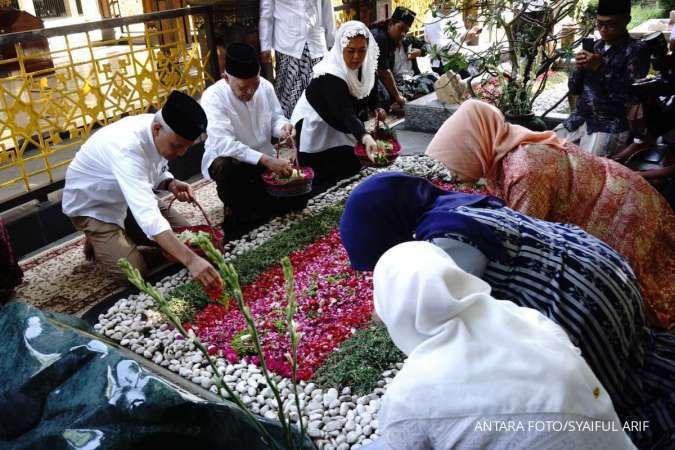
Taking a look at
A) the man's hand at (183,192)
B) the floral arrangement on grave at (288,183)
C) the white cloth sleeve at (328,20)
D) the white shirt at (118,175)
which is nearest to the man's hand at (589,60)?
the floral arrangement on grave at (288,183)

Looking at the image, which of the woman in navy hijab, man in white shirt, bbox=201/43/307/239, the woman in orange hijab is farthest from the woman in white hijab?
man in white shirt, bbox=201/43/307/239

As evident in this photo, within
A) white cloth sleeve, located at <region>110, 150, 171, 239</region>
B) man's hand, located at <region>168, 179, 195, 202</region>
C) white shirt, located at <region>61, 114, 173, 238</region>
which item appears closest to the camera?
white cloth sleeve, located at <region>110, 150, 171, 239</region>

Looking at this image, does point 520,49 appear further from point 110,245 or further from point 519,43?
point 110,245

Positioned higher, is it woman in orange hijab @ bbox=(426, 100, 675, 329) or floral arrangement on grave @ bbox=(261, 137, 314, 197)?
woman in orange hijab @ bbox=(426, 100, 675, 329)

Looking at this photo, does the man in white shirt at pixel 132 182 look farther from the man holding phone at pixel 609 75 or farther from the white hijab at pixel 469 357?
the man holding phone at pixel 609 75

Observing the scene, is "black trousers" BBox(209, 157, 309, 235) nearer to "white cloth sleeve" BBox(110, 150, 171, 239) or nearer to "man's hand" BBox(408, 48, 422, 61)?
"white cloth sleeve" BBox(110, 150, 171, 239)

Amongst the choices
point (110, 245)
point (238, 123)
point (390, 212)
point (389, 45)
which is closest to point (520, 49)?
point (389, 45)

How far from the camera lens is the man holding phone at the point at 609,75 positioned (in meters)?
3.90

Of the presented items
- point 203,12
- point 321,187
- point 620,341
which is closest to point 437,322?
point 620,341

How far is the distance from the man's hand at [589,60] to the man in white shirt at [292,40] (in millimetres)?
2436

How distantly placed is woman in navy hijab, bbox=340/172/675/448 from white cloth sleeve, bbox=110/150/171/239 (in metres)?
1.18

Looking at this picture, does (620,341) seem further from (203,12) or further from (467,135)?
(203,12)

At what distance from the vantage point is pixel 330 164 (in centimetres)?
466

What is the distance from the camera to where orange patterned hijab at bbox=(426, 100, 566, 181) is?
257 centimetres
